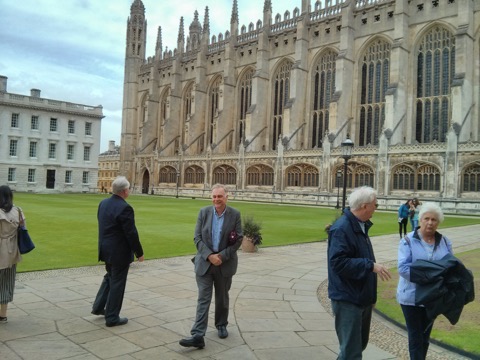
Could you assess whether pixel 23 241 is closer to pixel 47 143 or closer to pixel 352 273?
pixel 352 273

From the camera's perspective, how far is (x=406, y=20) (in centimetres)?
3859

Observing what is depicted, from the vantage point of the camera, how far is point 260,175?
151 feet

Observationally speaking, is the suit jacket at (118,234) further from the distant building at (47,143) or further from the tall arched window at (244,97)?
the distant building at (47,143)

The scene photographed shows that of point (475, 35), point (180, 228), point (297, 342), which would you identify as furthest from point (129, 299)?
point (475, 35)

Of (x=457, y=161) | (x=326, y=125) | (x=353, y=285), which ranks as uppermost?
(x=326, y=125)

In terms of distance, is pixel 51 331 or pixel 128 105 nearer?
pixel 51 331

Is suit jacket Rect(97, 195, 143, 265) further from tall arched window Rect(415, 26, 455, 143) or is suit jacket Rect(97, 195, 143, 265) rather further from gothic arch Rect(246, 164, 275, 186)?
gothic arch Rect(246, 164, 275, 186)

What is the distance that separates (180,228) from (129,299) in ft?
32.1

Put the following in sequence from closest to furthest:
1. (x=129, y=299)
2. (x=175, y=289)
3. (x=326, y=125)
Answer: (x=129, y=299), (x=175, y=289), (x=326, y=125)

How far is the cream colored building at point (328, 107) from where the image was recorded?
3425 centimetres

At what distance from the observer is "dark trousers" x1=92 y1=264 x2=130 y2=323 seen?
5.43 metres

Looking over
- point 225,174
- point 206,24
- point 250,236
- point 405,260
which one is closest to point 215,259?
point 405,260

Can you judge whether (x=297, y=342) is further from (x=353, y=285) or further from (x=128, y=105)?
(x=128, y=105)

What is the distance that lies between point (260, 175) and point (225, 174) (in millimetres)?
5752
